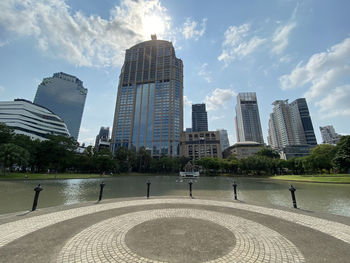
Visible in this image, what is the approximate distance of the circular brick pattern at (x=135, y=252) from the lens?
353cm

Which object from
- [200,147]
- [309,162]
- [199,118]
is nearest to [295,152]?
[200,147]

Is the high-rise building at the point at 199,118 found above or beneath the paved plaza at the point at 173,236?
above

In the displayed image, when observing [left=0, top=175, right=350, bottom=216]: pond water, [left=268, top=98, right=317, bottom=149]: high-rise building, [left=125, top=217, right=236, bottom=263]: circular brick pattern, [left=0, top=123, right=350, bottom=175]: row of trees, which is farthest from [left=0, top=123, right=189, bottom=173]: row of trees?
[left=268, top=98, right=317, bottom=149]: high-rise building

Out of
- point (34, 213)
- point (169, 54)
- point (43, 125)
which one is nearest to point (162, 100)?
point (169, 54)

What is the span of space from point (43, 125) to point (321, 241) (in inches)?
4518

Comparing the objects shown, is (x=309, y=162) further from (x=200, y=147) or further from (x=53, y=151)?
(x=53, y=151)

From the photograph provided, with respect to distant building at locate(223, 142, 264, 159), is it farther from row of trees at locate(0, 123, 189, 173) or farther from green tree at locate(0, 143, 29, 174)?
green tree at locate(0, 143, 29, 174)

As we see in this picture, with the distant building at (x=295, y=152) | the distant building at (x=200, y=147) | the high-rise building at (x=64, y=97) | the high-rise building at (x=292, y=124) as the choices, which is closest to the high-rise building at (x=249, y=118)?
the high-rise building at (x=292, y=124)

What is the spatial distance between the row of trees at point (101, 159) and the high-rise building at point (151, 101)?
87.3 ft

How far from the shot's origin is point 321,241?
4477 mm

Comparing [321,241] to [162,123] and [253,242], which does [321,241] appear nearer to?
[253,242]

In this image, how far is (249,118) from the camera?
178 metres

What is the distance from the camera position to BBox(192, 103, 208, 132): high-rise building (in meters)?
189

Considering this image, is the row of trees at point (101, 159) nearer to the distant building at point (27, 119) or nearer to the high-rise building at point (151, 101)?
the high-rise building at point (151, 101)
